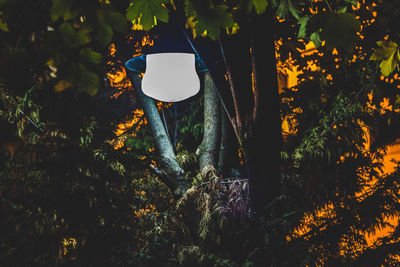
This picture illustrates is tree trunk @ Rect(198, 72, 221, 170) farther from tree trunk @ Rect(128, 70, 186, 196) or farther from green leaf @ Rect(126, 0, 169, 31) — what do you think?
green leaf @ Rect(126, 0, 169, 31)

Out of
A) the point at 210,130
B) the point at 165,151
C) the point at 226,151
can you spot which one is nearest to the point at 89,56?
the point at 165,151

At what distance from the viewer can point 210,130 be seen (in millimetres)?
4762

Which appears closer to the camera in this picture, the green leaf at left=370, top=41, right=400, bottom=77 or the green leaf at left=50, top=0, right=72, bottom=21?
the green leaf at left=50, top=0, right=72, bottom=21

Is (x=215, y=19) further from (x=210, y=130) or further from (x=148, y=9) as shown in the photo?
(x=210, y=130)

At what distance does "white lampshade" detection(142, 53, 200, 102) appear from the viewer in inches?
113

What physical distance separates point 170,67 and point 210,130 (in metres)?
1.97

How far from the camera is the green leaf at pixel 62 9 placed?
1457 mm

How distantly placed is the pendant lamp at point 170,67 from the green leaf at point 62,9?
4.24 ft

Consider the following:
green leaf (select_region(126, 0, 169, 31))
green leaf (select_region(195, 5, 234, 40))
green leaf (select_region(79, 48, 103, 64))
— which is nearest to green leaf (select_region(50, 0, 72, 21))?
green leaf (select_region(79, 48, 103, 64))

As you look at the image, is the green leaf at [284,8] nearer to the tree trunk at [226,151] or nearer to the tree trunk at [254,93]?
the tree trunk at [254,93]

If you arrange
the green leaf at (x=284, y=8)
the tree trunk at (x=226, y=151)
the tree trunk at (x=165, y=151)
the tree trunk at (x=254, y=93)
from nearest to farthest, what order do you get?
the green leaf at (x=284, y=8) < the tree trunk at (x=254, y=93) < the tree trunk at (x=165, y=151) < the tree trunk at (x=226, y=151)

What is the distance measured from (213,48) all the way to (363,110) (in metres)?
2.27

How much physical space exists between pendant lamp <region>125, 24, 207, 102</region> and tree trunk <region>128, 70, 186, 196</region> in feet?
5.08

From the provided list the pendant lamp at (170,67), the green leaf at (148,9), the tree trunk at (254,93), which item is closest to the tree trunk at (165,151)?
the tree trunk at (254,93)
